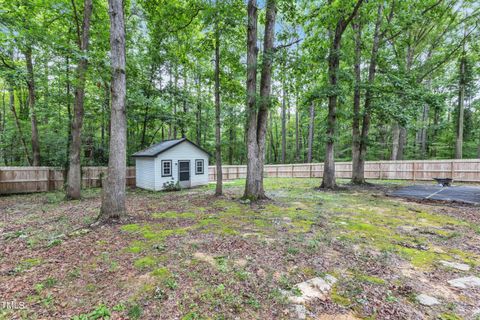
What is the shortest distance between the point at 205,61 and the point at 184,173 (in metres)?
6.30

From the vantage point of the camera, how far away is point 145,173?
11.4 metres

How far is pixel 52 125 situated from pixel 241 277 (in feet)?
47.9

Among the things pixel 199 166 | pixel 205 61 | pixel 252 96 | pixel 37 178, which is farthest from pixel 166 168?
pixel 252 96

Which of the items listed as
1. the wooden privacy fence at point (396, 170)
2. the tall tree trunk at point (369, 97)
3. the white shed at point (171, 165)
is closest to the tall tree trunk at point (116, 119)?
the white shed at point (171, 165)

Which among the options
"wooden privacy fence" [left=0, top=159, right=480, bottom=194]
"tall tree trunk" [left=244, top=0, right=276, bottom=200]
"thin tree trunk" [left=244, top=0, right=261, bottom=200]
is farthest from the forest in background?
"wooden privacy fence" [left=0, top=159, right=480, bottom=194]

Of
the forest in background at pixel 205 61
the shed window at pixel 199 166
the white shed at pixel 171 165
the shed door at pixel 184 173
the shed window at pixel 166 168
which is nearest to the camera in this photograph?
the forest in background at pixel 205 61

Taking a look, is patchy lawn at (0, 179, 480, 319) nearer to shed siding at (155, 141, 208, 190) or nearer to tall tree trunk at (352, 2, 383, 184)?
shed siding at (155, 141, 208, 190)

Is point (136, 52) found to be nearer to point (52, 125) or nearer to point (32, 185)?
point (52, 125)

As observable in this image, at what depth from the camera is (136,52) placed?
41.7ft

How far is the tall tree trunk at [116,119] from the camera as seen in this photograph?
4586 millimetres

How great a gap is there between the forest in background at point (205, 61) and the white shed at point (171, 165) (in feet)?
8.90

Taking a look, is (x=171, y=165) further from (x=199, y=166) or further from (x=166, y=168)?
(x=199, y=166)

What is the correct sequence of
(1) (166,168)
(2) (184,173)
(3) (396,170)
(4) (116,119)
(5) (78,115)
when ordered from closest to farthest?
(4) (116,119), (5) (78,115), (1) (166,168), (2) (184,173), (3) (396,170)

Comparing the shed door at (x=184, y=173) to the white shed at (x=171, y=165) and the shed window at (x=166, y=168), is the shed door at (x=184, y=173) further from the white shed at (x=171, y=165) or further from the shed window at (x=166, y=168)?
the shed window at (x=166, y=168)
